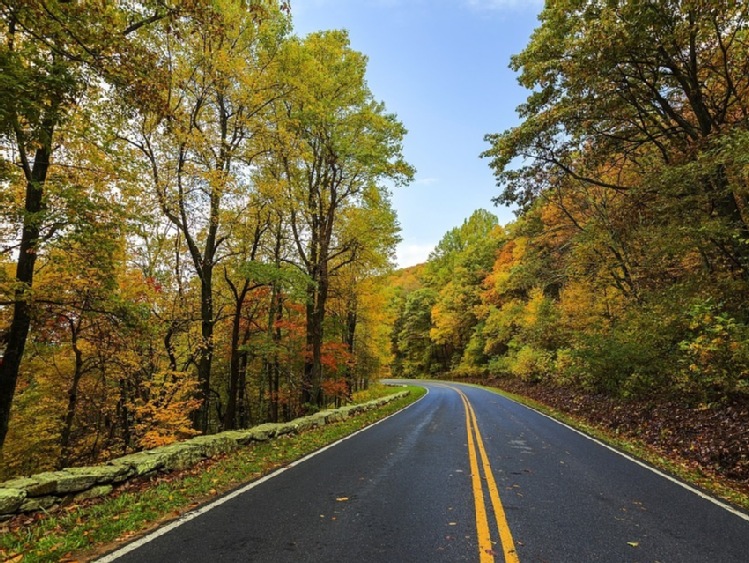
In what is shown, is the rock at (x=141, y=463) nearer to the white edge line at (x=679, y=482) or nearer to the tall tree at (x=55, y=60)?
the tall tree at (x=55, y=60)

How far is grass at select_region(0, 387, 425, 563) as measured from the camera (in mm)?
3961

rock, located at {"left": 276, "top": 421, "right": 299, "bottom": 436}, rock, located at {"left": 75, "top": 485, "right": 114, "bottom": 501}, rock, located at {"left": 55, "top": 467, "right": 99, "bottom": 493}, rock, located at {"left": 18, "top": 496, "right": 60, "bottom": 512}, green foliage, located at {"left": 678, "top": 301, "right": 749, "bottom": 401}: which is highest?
green foliage, located at {"left": 678, "top": 301, "right": 749, "bottom": 401}

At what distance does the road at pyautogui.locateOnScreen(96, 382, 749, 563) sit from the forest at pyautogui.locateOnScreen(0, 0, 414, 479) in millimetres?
5267

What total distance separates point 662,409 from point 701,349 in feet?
11.8

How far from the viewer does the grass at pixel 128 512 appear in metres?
3.96

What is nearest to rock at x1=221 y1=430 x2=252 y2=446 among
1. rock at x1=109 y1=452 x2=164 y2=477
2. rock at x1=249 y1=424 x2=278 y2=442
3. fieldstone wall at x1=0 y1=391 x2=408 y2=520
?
fieldstone wall at x1=0 y1=391 x2=408 y2=520

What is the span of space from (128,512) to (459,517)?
3930 millimetres

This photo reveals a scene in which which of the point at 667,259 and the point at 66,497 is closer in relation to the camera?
the point at 66,497

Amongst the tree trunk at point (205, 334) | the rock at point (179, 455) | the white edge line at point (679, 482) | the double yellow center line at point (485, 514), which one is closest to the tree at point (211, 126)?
the tree trunk at point (205, 334)

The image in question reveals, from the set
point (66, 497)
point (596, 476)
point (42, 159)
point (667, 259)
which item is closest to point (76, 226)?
point (42, 159)

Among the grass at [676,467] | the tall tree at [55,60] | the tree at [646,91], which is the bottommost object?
the grass at [676,467]

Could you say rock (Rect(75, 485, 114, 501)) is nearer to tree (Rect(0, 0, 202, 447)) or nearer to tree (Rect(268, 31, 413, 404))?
tree (Rect(0, 0, 202, 447))

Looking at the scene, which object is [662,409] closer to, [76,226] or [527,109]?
[527,109]

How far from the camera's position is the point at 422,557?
3695 millimetres
